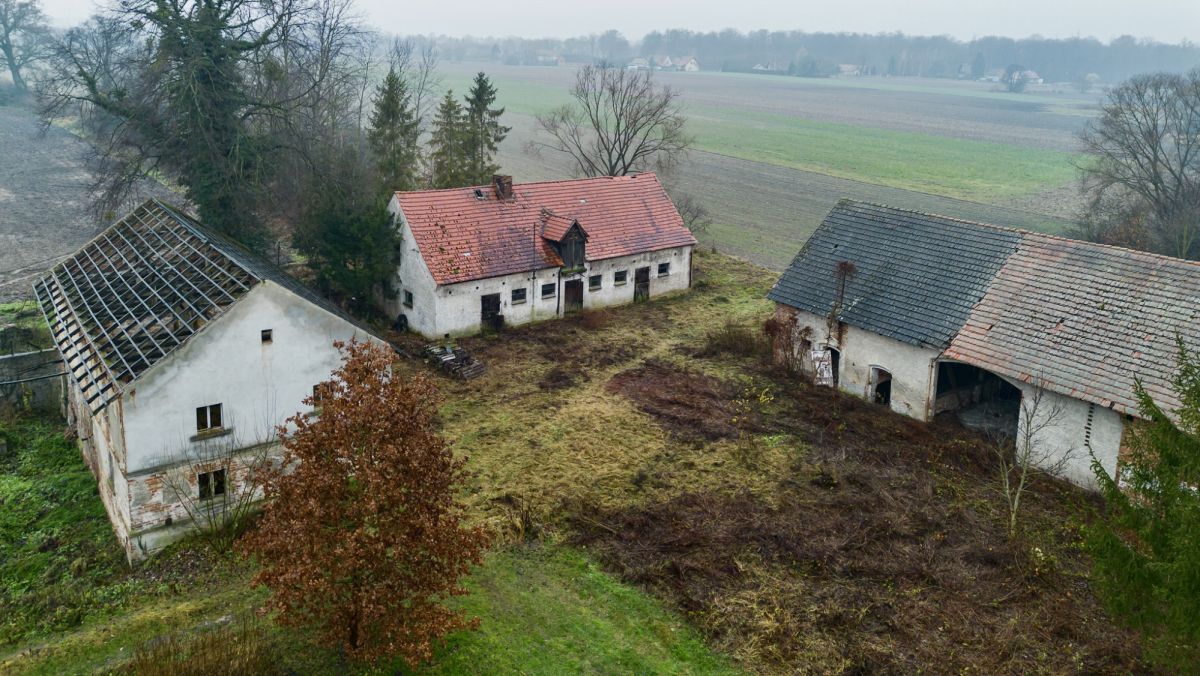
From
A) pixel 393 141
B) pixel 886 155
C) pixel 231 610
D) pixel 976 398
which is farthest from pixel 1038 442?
pixel 886 155

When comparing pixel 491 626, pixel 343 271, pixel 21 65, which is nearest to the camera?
pixel 491 626

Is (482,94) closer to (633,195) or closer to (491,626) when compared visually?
(633,195)

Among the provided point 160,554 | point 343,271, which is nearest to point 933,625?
point 160,554

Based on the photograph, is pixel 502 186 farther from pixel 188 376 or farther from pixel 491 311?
pixel 188 376

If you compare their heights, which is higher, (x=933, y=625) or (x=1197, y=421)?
(x=1197, y=421)

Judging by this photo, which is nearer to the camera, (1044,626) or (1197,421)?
(1197,421)

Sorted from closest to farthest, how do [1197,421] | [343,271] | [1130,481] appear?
[1197,421]
[1130,481]
[343,271]

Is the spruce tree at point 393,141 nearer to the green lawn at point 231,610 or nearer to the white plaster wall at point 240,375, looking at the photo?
the white plaster wall at point 240,375
